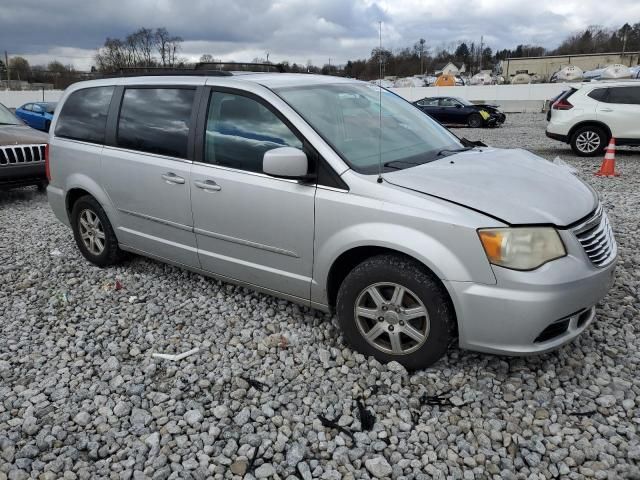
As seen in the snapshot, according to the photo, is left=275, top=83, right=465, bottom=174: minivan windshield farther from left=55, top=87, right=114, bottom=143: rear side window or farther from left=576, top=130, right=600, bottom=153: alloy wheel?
left=576, top=130, right=600, bottom=153: alloy wheel

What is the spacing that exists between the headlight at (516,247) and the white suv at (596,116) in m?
10.6

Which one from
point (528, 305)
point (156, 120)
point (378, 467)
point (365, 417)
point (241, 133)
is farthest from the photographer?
point (156, 120)

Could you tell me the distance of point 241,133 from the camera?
3.73m

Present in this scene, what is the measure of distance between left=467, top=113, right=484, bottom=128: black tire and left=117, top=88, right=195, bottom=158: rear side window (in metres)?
19.1

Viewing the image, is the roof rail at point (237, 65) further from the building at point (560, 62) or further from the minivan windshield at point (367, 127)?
the building at point (560, 62)

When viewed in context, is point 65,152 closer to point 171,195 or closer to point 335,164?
point 171,195

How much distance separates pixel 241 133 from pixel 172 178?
700 mm

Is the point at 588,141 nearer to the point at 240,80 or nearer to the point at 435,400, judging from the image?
the point at 240,80

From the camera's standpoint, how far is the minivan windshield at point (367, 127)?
3.43 metres

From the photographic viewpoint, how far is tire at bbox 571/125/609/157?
1184 centimetres

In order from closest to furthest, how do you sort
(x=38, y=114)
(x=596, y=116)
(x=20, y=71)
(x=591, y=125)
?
(x=596, y=116) → (x=591, y=125) → (x=38, y=114) → (x=20, y=71)

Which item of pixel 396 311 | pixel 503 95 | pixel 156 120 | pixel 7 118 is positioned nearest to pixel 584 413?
pixel 396 311

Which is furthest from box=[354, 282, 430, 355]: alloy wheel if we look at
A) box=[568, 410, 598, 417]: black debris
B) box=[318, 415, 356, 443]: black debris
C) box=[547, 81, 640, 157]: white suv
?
box=[547, 81, 640, 157]: white suv

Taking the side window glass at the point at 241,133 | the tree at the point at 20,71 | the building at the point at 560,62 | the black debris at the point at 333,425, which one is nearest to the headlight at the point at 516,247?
the black debris at the point at 333,425
